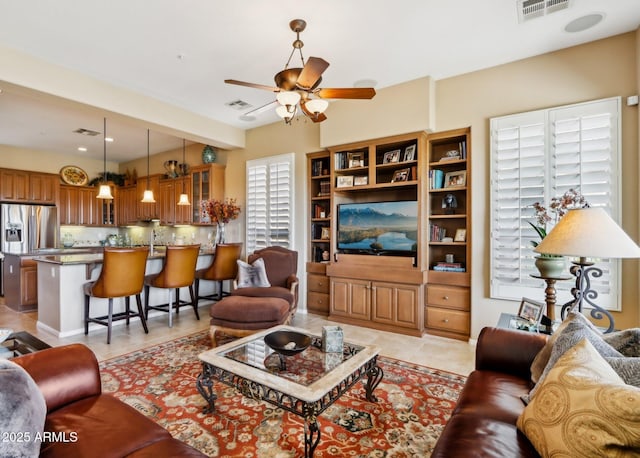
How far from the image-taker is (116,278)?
3627mm

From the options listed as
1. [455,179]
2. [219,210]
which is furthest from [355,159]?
[219,210]

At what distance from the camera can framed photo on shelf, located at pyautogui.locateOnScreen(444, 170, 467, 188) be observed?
374 centimetres

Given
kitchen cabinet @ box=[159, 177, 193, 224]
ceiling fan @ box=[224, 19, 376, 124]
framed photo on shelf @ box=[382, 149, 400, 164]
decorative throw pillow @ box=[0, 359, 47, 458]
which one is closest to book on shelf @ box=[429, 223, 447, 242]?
framed photo on shelf @ box=[382, 149, 400, 164]

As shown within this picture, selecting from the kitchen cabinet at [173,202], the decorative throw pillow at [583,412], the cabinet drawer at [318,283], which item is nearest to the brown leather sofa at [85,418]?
the decorative throw pillow at [583,412]

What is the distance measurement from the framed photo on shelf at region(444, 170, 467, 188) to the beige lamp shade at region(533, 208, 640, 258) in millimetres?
1900

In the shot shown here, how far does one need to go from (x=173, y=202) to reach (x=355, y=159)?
4.04 metres

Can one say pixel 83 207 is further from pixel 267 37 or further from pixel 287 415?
pixel 287 415

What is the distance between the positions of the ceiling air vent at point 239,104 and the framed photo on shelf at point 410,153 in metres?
2.25

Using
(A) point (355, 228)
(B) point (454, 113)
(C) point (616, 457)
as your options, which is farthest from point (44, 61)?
(C) point (616, 457)

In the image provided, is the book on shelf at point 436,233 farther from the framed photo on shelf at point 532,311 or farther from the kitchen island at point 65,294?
the kitchen island at point 65,294

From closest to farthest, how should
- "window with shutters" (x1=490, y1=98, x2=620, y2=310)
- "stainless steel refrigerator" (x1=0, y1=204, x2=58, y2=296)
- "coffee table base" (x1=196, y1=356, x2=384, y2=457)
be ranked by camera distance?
"coffee table base" (x1=196, y1=356, x2=384, y2=457)
"window with shutters" (x1=490, y1=98, x2=620, y2=310)
"stainless steel refrigerator" (x1=0, y1=204, x2=58, y2=296)

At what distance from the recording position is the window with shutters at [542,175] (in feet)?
9.52

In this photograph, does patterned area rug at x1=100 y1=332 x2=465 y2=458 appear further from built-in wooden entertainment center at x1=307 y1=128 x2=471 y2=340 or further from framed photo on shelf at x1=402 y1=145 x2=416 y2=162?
framed photo on shelf at x1=402 y1=145 x2=416 y2=162

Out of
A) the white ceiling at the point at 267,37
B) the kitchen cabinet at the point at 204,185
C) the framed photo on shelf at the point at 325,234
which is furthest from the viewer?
the kitchen cabinet at the point at 204,185
